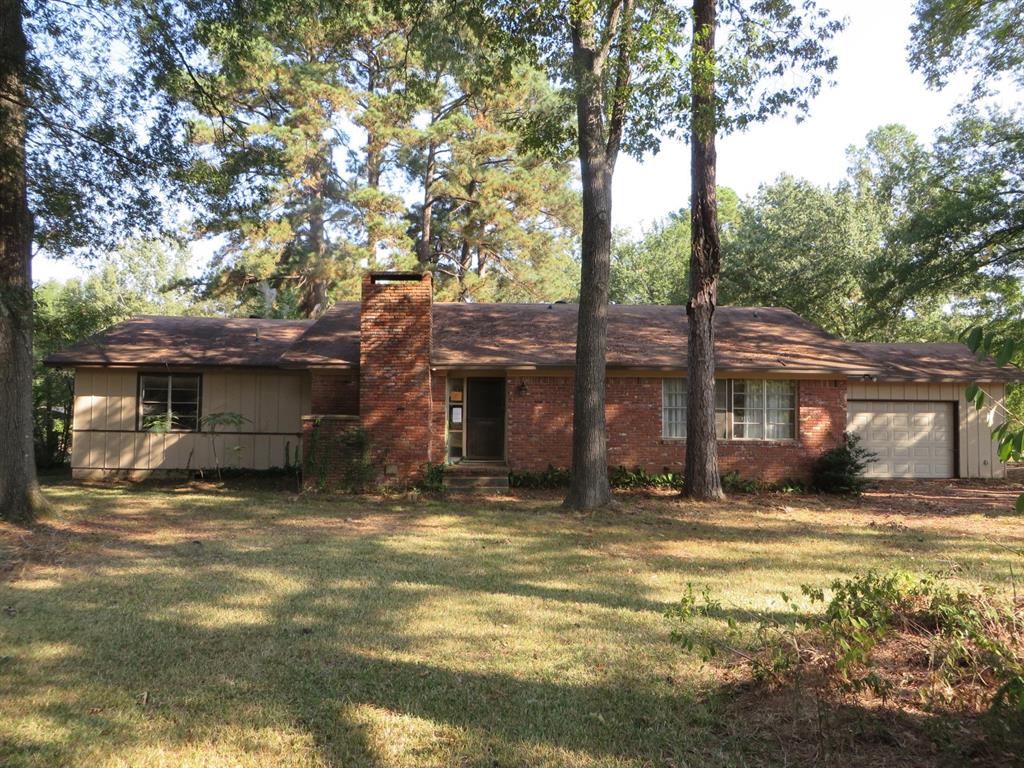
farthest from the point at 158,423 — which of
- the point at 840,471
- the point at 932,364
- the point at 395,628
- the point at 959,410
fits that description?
the point at 959,410

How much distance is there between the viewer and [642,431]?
15.3 m

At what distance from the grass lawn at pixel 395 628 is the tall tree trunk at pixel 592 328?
2.72 feet

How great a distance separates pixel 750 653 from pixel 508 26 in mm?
10928

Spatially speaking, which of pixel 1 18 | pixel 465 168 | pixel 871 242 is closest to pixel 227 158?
pixel 1 18

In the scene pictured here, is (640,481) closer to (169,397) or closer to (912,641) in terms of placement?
(912,641)

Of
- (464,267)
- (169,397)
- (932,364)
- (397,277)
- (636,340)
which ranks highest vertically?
(464,267)

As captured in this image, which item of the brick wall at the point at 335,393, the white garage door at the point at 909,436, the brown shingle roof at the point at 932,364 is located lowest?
the white garage door at the point at 909,436

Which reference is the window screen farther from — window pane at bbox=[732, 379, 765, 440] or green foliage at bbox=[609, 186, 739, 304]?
green foliage at bbox=[609, 186, 739, 304]

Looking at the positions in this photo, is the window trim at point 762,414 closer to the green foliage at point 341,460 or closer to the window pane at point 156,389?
the green foliage at point 341,460

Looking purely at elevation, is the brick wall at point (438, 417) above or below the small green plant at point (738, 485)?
above

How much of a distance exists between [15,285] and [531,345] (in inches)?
383

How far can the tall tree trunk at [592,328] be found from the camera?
11750 millimetres

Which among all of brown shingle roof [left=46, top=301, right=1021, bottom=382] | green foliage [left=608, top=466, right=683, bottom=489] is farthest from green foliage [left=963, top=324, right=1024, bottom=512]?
green foliage [left=608, top=466, right=683, bottom=489]

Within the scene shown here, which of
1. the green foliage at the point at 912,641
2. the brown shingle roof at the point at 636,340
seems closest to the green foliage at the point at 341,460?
the brown shingle roof at the point at 636,340
